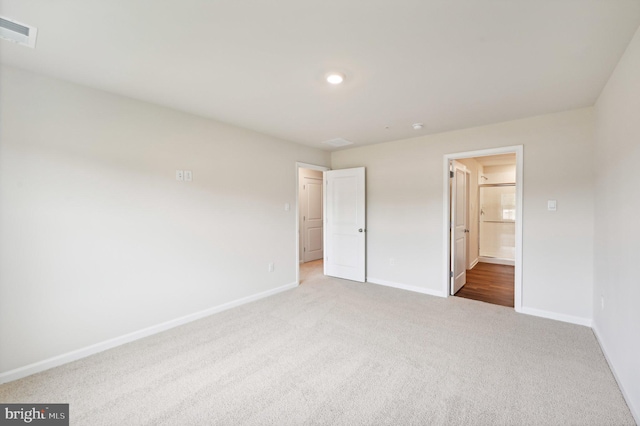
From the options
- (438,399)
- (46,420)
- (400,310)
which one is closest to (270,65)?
(438,399)

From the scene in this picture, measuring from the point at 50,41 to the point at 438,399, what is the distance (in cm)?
350

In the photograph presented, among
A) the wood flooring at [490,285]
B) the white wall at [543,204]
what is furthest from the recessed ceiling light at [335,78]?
the wood flooring at [490,285]

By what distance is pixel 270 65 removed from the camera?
2.06 metres

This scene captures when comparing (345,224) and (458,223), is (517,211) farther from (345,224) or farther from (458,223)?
(345,224)

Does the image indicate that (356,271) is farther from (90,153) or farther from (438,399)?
(90,153)

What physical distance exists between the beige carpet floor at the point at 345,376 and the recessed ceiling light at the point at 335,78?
2373 mm

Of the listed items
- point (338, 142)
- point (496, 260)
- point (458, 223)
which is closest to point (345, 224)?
point (338, 142)

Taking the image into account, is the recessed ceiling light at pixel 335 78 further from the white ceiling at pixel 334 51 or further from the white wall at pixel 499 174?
the white wall at pixel 499 174

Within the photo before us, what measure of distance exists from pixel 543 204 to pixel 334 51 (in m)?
3.03

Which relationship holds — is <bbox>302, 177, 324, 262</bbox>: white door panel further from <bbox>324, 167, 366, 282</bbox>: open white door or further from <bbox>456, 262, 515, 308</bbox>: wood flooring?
<bbox>456, 262, 515, 308</bbox>: wood flooring

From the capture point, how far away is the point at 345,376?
6.93 feet

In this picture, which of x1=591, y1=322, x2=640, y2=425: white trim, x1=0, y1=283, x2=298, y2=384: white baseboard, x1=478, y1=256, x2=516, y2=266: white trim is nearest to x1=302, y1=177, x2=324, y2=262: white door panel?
x1=0, y1=283, x2=298, y2=384: white baseboard

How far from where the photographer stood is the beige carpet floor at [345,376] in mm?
1727

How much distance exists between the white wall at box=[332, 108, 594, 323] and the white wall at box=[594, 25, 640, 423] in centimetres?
37
